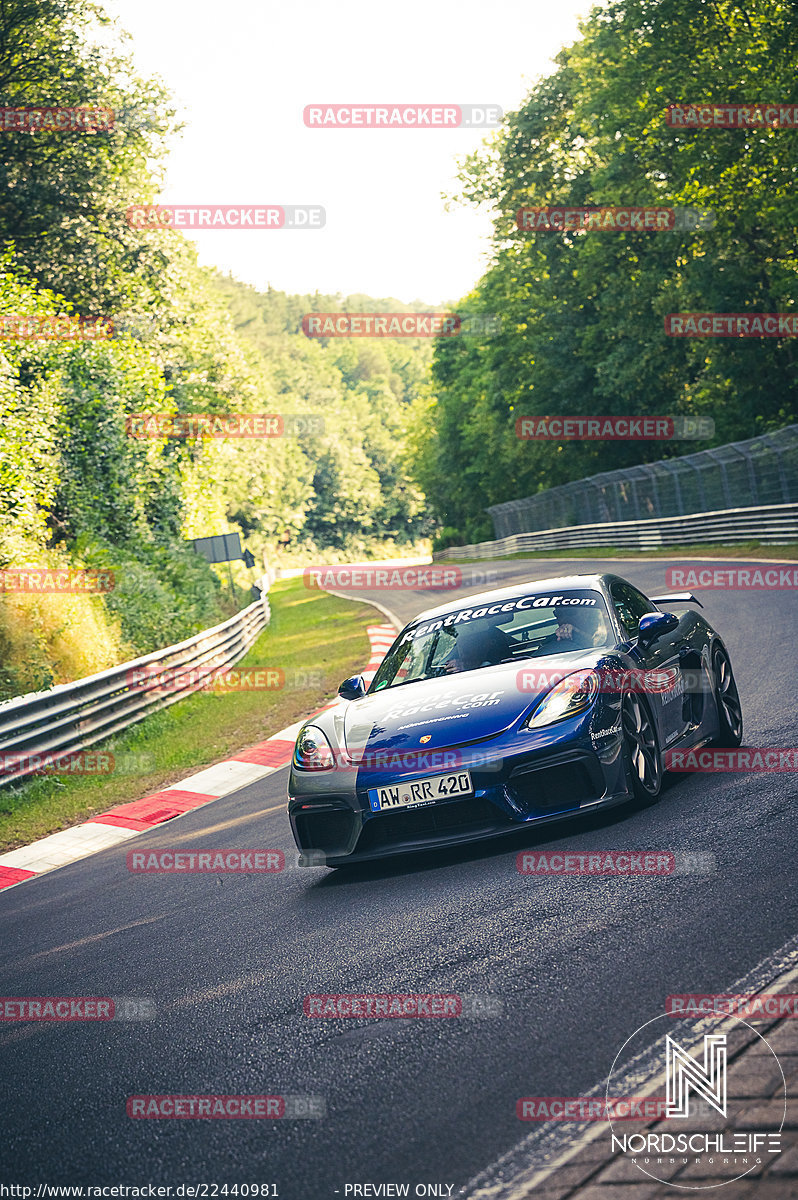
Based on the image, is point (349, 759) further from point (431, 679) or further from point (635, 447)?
point (635, 447)

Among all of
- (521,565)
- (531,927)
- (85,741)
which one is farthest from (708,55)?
(531,927)

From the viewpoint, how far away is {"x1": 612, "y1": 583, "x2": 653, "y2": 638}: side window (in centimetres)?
710

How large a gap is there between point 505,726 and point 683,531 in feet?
93.9

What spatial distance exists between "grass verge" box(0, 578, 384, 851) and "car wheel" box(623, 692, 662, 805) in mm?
6204

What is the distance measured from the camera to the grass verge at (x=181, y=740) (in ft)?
37.1

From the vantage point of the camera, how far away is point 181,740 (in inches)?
569
